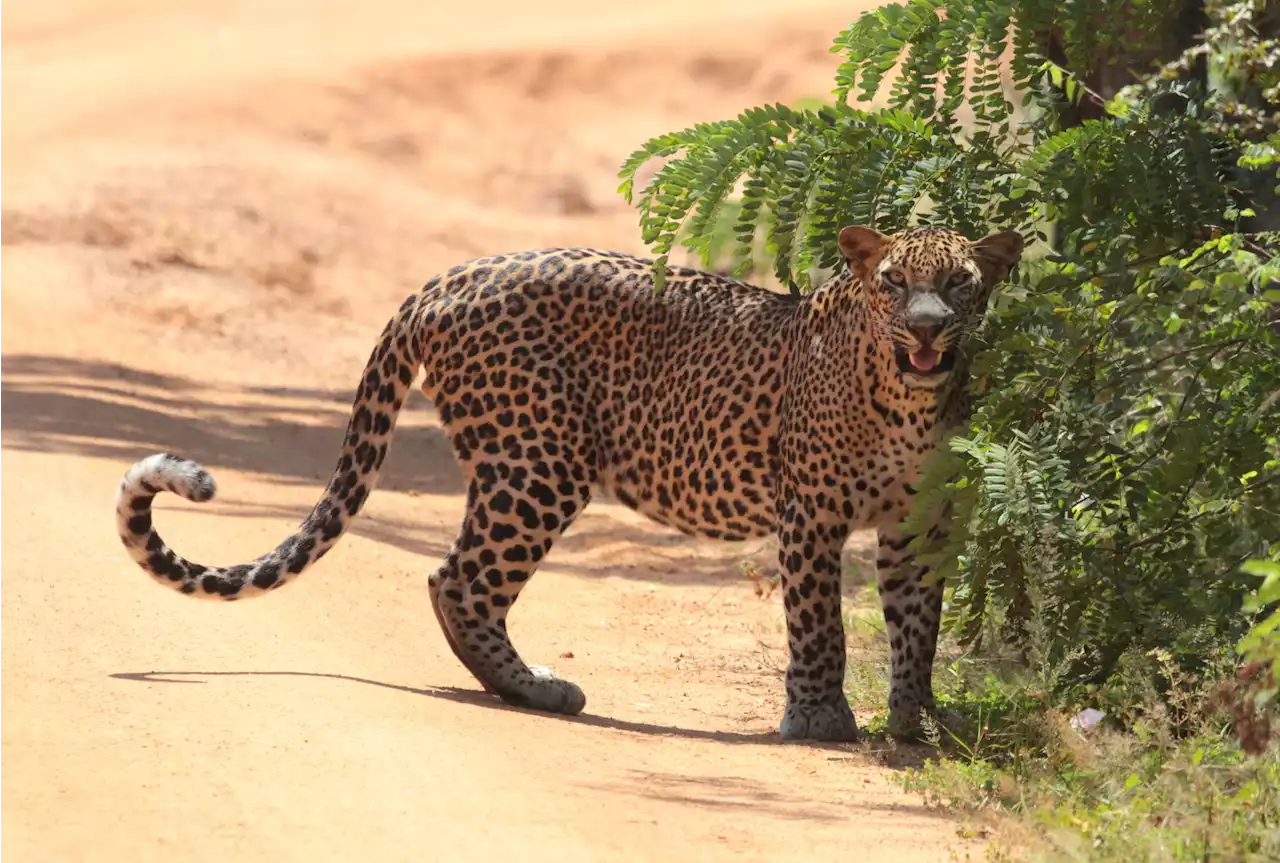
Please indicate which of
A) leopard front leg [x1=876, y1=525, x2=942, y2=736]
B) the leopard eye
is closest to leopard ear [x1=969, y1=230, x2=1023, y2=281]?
the leopard eye

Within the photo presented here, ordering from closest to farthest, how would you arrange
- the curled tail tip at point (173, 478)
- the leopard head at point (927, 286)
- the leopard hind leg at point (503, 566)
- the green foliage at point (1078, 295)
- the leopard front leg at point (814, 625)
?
the green foliage at point (1078, 295) → the leopard head at point (927, 286) → the curled tail tip at point (173, 478) → the leopard front leg at point (814, 625) → the leopard hind leg at point (503, 566)

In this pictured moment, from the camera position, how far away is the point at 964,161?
27.1 ft

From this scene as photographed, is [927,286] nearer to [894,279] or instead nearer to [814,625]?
[894,279]

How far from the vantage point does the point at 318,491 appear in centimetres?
1423

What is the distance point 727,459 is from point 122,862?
3780mm

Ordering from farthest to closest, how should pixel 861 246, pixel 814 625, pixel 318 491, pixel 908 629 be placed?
pixel 318 491 < pixel 908 629 < pixel 814 625 < pixel 861 246

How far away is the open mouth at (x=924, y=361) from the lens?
7.94 metres

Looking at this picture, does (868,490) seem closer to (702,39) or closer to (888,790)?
(888,790)

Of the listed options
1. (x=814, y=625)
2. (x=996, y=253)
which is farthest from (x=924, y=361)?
(x=814, y=625)

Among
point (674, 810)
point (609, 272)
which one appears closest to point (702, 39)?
point (609, 272)

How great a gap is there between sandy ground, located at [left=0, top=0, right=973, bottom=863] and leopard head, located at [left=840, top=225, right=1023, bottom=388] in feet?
5.11

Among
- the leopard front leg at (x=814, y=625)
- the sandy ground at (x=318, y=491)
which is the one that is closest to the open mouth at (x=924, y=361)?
the leopard front leg at (x=814, y=625)

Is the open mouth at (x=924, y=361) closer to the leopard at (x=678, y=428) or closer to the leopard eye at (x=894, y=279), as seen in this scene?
the leopard at (x=678, y=428)

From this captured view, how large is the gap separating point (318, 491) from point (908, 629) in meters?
6.55
